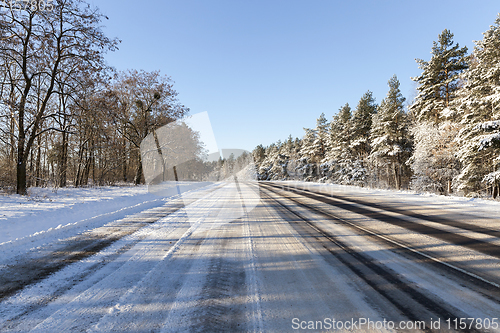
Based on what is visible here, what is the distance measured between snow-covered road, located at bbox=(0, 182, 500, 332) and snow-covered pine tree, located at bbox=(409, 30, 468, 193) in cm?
1807

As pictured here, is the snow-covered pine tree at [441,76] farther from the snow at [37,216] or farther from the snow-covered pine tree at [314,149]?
the snow at [37,216]

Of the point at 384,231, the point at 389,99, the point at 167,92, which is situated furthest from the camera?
the point at 389,99

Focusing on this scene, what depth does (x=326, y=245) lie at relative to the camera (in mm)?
4555

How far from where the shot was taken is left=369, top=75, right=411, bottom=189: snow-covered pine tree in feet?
86.5

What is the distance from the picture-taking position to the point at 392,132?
26.5 m

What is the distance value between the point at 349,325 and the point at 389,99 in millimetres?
32245

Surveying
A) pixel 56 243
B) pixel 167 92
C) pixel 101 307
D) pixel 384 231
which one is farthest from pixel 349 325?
pixel 167 92

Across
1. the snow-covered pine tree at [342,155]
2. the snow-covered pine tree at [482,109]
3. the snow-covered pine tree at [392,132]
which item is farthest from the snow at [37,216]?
the snow-covered pine tree at [342,155]

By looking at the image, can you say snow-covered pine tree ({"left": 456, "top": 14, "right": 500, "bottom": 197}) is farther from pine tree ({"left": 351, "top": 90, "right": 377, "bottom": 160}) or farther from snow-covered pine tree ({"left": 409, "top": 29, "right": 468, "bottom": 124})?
pine tree ({"left": 351, "top": 90, "right": 377, "bottom": 160})

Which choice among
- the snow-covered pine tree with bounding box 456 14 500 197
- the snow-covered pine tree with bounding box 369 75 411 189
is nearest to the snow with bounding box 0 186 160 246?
the snow-covered pine tree with bounding box 456 14 500 197

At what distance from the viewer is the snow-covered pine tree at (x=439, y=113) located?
19.1 m

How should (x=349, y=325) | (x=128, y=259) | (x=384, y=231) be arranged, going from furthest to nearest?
1. (x=384, y=231)
2. (x=128, y=259)
3. (x=349, y=325)

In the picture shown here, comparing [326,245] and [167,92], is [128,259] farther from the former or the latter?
[167,92]

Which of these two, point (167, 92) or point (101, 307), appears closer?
point (101, 307)
